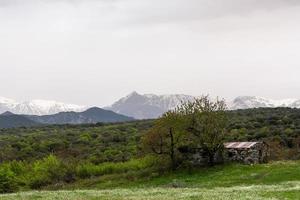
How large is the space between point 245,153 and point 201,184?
13.1 metres

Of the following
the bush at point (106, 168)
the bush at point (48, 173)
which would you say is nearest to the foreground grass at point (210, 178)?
the bush at point (106, 168)

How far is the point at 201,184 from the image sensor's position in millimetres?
51188

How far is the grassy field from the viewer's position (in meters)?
40.5

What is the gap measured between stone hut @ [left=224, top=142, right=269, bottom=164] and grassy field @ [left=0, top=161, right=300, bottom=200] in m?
2.83

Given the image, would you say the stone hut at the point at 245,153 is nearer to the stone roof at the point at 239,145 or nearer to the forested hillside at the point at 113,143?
the stone roof at the point at 239,145

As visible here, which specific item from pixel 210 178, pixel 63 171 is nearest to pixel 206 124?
pixel 210 178

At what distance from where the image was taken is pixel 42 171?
70.8 metres

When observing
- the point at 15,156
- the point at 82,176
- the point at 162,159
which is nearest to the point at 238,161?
the point at 162,159

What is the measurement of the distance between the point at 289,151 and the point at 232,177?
78.0ft

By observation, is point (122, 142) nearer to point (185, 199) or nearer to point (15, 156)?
point (15, 156)

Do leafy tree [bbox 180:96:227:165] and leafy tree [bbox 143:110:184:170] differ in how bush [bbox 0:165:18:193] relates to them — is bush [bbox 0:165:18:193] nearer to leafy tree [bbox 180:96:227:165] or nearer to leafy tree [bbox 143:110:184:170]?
leafy tree [bbox 143:110:184:170]

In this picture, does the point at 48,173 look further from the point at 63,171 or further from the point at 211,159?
the point at 211,159

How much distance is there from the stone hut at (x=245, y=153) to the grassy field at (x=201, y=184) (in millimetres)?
2827

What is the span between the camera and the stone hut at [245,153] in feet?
206
